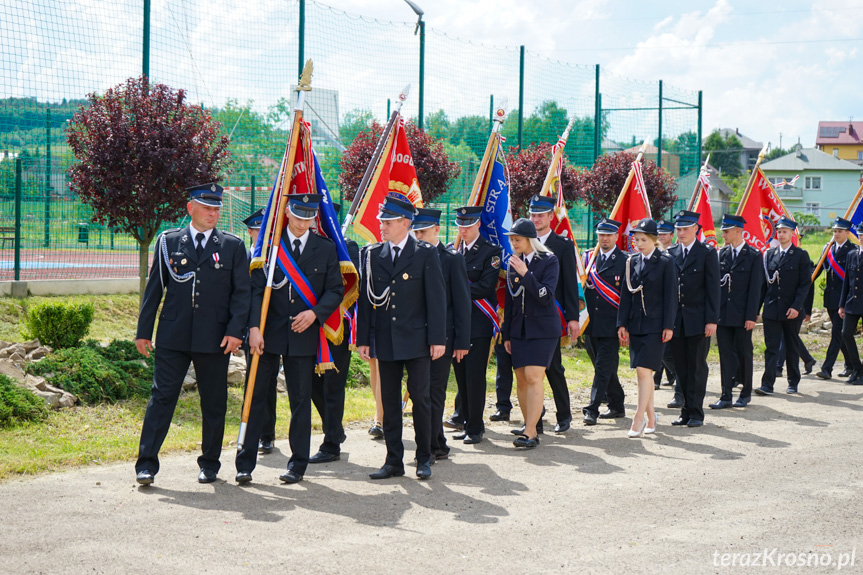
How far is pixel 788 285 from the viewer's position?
39.0ft

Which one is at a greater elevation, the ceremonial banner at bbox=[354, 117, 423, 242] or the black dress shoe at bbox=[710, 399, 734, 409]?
the ceremonial banner at bbox=[354, 117, 423, 242]

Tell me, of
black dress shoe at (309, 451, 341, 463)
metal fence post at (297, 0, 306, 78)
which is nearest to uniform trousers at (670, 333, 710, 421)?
black dress shoe at (309, 451, 341, 463)

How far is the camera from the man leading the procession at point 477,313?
8.05 m

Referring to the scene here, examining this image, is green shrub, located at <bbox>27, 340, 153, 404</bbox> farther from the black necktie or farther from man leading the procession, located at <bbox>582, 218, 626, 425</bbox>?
man leading the procession, located at <bbox>582, 218, 626, 425</bbox>

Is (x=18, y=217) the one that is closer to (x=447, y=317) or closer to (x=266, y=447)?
(x=266, y=447)

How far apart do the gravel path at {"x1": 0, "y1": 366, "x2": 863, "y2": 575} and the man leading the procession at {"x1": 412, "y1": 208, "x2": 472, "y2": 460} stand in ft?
1.26

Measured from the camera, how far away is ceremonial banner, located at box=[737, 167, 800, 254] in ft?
47.1

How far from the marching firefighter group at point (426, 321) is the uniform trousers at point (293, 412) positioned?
0.01 meters

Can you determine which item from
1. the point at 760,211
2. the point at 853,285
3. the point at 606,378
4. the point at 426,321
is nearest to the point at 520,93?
the point at 760,211

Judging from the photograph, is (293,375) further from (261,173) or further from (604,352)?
(261,173)

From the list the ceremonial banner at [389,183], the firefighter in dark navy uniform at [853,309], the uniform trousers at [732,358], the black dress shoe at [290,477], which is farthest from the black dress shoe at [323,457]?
the firefighter in dark navy uniform at [853,309]

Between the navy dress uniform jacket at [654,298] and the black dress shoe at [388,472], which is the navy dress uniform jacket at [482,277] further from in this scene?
the black dress shoe at [388,472]

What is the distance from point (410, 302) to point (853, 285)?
8.32m

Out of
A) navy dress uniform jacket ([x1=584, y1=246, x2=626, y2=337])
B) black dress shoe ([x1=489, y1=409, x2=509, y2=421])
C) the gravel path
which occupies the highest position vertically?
navy dress uniform jacket ([x1=584, y1=246, x2=626, y2=337])
